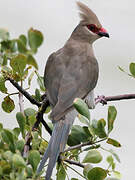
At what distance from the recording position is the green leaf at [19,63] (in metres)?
1.13

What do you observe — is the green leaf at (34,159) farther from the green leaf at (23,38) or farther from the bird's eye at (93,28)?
the bird's eye at (93,28)

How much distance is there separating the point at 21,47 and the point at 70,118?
102cm

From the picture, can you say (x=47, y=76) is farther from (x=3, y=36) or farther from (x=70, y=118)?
(x=3, y=36)

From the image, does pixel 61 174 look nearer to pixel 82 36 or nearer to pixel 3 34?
pixel 3 34

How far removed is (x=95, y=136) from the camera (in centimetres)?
135

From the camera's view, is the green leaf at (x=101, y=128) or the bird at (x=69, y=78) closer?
the green leaf at (x=101, y=128)

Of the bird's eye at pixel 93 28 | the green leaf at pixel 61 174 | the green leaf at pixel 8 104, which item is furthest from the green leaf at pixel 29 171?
the bird's eye at pixel 93 28

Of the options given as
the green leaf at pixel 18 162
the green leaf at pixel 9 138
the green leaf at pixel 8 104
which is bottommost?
the green leaf at pixel 18 162

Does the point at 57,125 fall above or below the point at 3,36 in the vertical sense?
below

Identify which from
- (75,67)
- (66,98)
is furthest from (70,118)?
(75,67)

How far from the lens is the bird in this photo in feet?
5.96

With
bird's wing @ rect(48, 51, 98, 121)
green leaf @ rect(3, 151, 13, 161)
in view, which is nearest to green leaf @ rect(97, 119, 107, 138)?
green leaf @ rect(3, 151, 13, 161)

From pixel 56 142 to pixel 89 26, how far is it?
1.44 meters

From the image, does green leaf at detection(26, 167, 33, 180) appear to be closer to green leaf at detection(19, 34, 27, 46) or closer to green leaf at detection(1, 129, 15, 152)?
green leaf at detection(1, 129, 15, 152)
